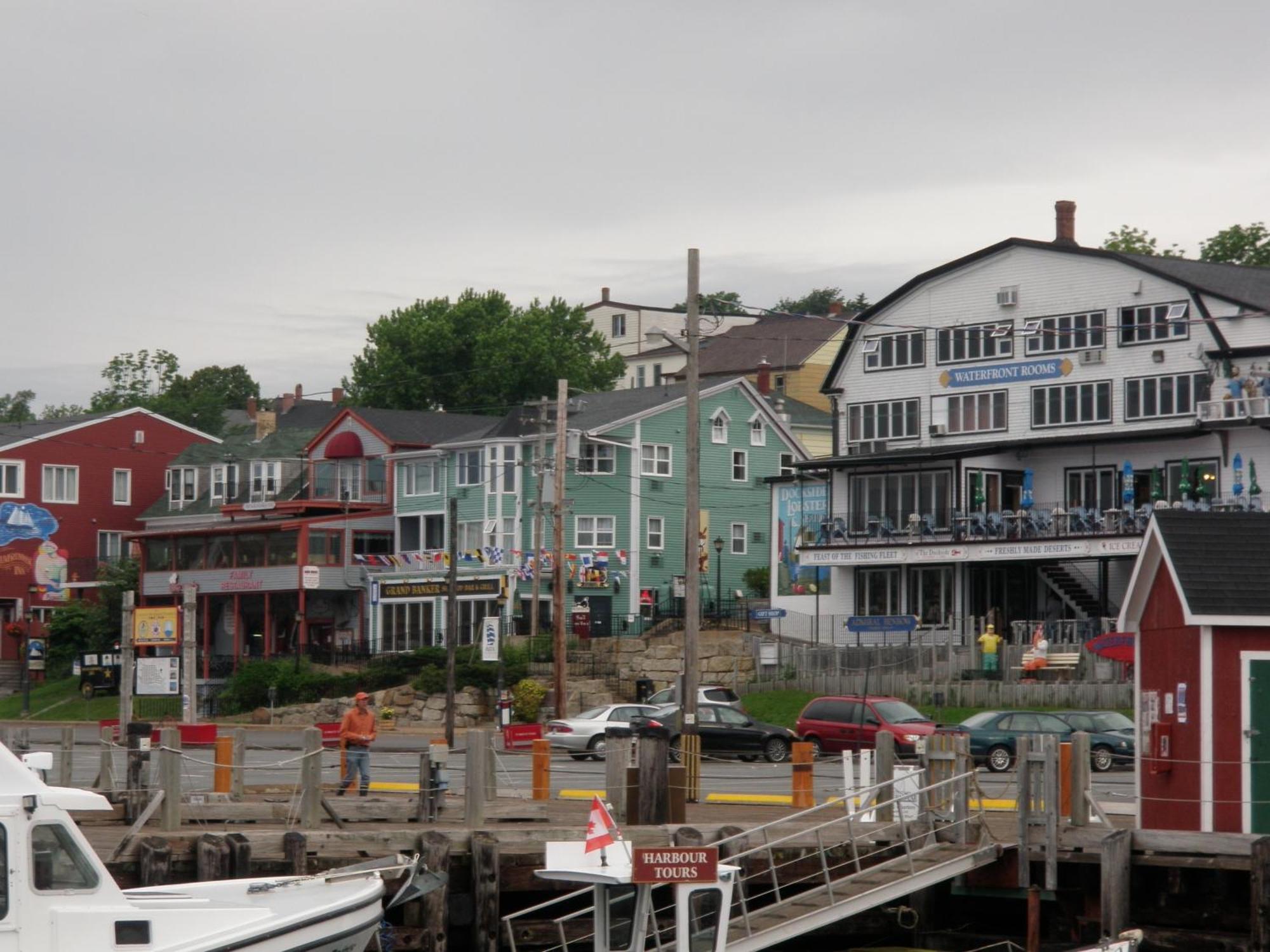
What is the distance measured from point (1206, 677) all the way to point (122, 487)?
75181mm

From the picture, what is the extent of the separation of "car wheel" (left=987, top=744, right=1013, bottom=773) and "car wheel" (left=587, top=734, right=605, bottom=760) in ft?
32.6

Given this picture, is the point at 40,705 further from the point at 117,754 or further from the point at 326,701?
the point at 117,754

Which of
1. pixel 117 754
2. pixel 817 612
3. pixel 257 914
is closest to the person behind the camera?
pixel 257 914

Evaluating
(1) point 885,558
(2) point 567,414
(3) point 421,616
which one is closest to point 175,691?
(1) point 885,558

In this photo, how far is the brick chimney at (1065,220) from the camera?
66.6 metres

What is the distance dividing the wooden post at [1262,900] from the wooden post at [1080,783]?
2.79 metres

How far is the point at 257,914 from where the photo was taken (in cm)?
1620

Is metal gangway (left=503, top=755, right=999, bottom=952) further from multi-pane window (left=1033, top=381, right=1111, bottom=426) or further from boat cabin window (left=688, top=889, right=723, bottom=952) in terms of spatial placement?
multi-pane window (left=1033, top=381, right=1111, bottom=426)

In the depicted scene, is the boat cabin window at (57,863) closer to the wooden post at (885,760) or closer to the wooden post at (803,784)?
the wooden post at (885,760)

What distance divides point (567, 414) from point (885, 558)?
1895cm

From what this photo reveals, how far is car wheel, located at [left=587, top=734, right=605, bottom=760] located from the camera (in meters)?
45.4

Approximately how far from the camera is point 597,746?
149 feet

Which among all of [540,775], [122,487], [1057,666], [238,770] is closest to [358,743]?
[238,770]

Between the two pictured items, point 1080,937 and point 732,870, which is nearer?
point 732,870
